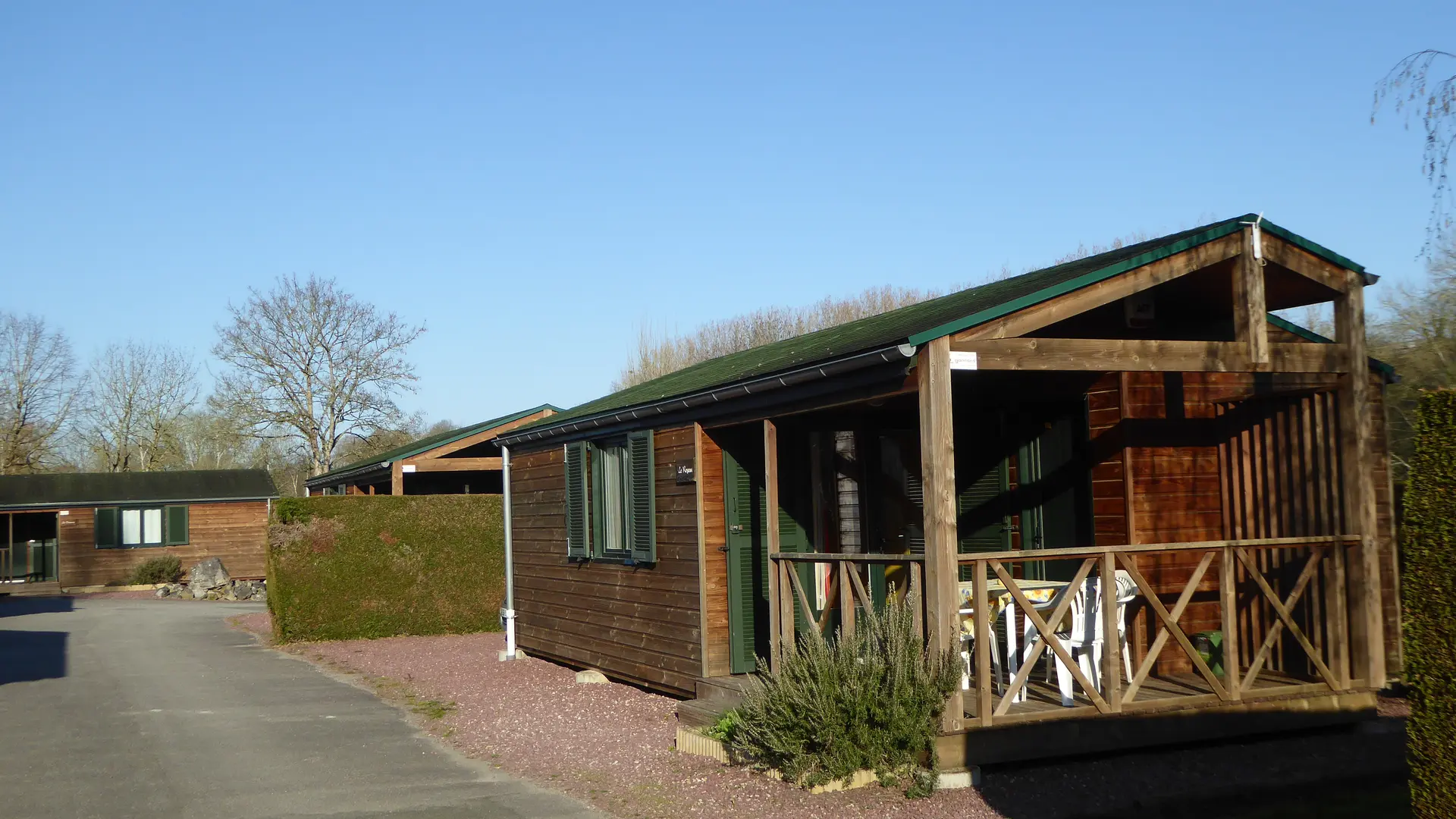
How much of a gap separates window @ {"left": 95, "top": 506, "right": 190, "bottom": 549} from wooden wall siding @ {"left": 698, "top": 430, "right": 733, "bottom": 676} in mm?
28408

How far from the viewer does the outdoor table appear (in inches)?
312

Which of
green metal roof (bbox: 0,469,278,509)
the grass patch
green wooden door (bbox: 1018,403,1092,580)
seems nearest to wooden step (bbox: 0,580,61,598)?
green metal roof (bbox: 0,469,278,509)

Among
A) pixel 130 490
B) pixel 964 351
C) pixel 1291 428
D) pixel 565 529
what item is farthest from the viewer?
pixel 130 490

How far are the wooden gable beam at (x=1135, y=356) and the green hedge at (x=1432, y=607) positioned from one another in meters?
2.43

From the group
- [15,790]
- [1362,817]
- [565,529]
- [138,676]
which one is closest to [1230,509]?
[1362,817]

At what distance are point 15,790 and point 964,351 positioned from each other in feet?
21.6

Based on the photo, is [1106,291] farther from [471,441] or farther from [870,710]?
[471,441]

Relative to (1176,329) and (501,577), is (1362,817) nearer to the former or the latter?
(1176,329)

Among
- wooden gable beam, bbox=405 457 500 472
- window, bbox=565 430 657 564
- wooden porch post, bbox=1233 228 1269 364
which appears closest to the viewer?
wooden porch post, bbox=1233 228 1269 364

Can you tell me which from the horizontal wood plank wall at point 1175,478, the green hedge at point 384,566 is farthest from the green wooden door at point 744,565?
the green hedge at point 384,566

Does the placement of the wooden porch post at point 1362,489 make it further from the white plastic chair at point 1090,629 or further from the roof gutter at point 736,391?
the roof gutter at point 736,391

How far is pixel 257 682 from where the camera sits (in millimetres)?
13453

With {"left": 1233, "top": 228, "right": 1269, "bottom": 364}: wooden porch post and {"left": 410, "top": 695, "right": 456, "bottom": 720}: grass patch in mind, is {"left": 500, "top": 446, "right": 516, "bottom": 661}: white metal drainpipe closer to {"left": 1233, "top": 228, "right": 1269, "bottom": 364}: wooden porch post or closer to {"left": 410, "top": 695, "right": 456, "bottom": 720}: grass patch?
{"left": 410, "top": 695, "right": 456, "bottom": 720}: grass patch

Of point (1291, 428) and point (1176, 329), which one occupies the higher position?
point (1176, 329)
